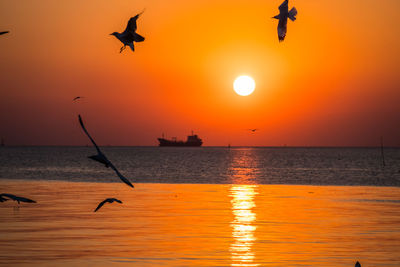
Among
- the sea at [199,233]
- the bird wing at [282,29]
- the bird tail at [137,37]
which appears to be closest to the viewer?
the bird wing at [282,29]

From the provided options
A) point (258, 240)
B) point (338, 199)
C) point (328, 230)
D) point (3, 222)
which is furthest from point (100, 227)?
point (338, 199)

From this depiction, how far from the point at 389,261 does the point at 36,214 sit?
53.4 ft

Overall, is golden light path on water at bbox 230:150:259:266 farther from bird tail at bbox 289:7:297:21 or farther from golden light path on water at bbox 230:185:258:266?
bird tail at bbox 289:7:297:21

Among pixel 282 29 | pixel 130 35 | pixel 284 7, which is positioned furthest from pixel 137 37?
pixel 282 29

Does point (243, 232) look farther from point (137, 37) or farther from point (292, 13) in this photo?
point (292, 13)

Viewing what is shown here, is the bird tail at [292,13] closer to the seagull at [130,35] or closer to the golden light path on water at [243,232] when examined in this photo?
the seagull at [130,35]

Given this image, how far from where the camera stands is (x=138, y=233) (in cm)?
2523

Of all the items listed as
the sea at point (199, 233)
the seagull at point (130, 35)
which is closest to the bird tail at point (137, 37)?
the seagull at point (130, 35)

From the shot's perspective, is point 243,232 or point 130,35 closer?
point 130,35

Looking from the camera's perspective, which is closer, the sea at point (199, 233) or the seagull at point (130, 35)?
the seagull at point (130, 35)

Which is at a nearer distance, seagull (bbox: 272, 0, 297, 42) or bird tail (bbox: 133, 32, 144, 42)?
seagull (bbox: 272, 0, 297, 42)

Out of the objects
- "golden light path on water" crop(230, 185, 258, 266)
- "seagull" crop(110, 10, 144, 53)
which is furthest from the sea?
"seagull" crop(110, 10, 144, 53)

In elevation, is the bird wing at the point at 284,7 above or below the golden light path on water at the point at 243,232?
below

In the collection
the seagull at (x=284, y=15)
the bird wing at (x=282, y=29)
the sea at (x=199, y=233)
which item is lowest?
the bird wing at (x=282, y=29)
